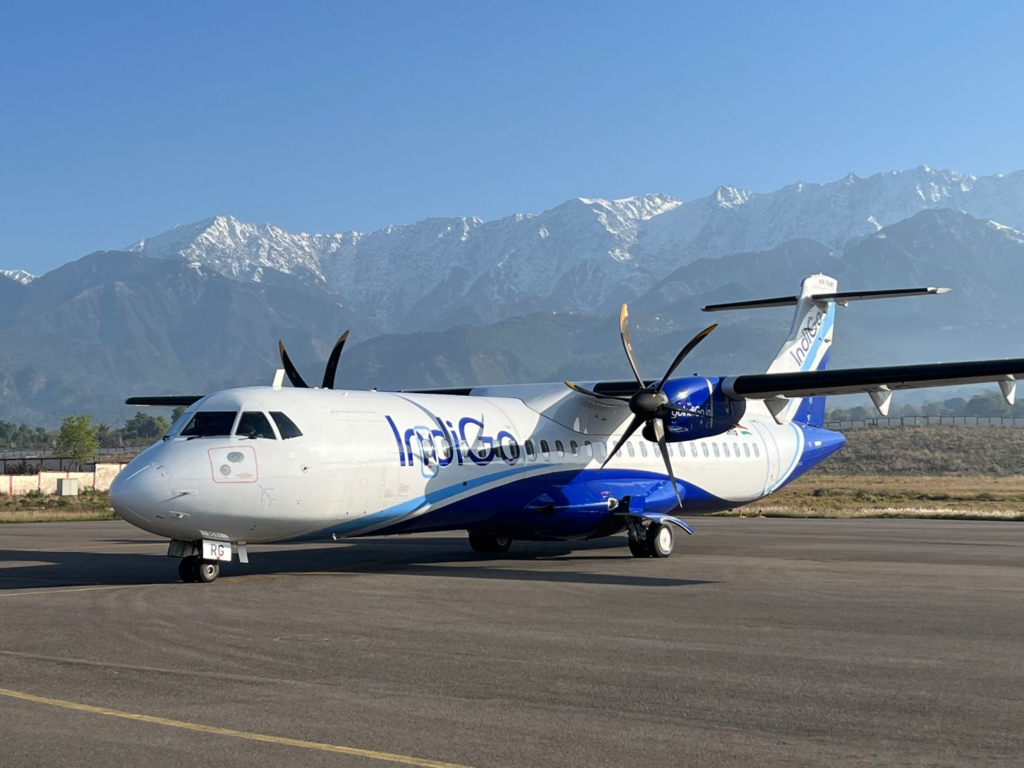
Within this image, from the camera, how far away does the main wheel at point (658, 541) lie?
66.1ft

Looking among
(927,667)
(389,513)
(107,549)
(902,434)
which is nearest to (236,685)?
(927,667)

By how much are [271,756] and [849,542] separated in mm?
19402

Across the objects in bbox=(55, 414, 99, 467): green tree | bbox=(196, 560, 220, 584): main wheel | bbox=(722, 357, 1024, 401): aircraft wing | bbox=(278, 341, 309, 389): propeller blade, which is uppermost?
bbox=(55, 414, 99, 467): green tree

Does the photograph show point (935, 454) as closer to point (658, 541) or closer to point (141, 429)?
point (658, 541)

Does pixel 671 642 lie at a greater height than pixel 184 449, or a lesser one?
lesser

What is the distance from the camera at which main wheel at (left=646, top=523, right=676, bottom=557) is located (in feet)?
66.1

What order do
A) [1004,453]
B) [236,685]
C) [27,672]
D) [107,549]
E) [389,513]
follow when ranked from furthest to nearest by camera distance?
[1004,453] < [107,549] < [389,513] < [27,672] < [236,685]

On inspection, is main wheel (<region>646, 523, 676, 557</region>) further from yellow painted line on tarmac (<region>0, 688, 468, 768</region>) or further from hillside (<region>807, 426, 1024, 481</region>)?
hillside (<region>807, 426, 1024, 481</region>)

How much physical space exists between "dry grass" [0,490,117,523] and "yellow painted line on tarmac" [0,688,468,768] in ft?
98.1

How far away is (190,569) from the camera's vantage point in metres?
15.3

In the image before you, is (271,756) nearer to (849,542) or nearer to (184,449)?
(184,449)

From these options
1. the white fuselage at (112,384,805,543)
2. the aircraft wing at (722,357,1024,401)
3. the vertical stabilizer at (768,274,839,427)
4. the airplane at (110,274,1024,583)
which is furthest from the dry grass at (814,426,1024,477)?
the aircraft wing at (722,357,1024,401)

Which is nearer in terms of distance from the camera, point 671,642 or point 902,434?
point 671,642

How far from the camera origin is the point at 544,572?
17594 mm
